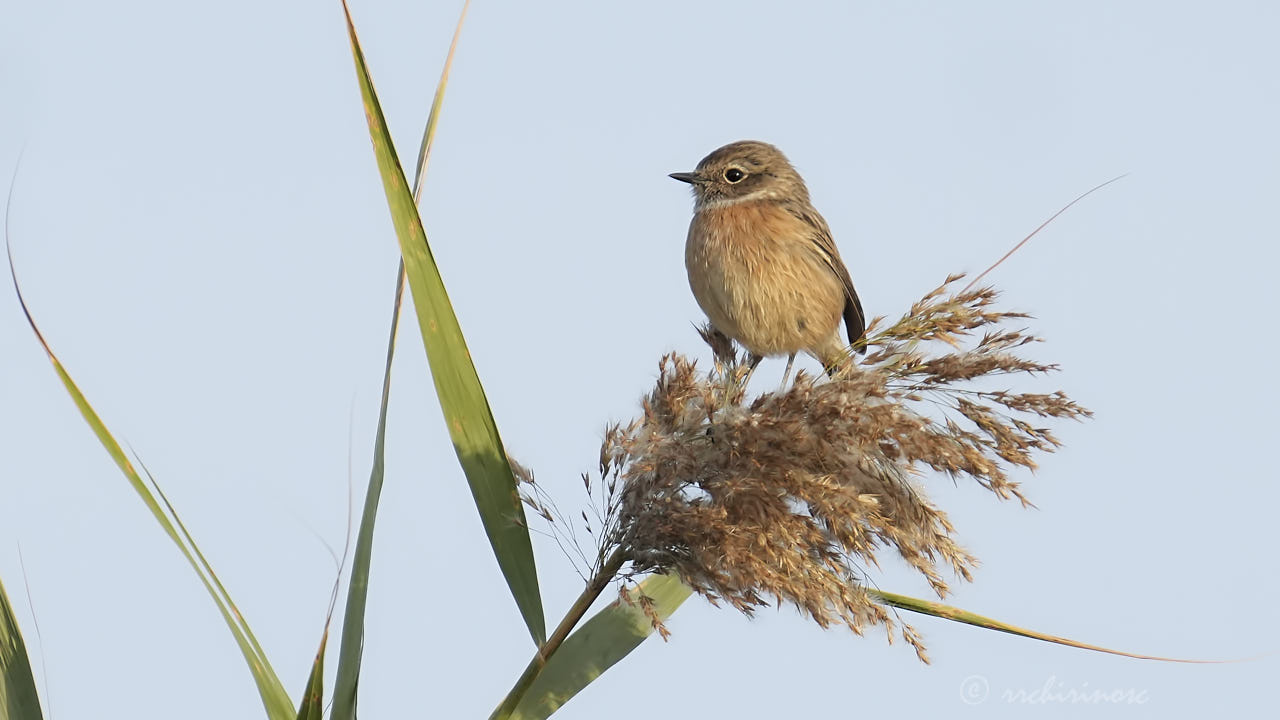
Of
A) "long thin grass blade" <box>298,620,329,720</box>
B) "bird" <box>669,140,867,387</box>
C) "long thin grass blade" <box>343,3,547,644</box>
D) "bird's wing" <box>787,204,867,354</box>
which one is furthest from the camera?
"bird's wing" <box>787,204,867,354</box>

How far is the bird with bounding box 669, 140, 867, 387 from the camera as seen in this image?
15.7 feet

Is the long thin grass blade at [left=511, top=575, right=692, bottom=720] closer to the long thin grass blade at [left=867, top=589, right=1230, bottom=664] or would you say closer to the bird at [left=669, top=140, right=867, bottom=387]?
the long thin grass blade at [left=867, top=589, right=1230, bottom=664]

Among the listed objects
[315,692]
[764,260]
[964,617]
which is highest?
[764,260]

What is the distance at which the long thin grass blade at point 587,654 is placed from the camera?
2629mm

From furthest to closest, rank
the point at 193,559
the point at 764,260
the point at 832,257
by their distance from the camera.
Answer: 1. the point at 832,257
2. the point at 764,260
3. the point at 193,559

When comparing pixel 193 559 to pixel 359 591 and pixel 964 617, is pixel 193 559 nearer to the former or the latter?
pixel 359 591

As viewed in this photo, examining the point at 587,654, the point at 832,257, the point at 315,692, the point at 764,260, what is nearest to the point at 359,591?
the point at 315,692

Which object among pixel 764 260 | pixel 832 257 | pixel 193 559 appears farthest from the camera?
pixel 832 257

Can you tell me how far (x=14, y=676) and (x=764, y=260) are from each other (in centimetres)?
315

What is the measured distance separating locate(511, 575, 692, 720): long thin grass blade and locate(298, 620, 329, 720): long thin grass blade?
43 cm

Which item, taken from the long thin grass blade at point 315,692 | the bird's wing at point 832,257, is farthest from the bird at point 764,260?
the long thin grass blade at point 315,692

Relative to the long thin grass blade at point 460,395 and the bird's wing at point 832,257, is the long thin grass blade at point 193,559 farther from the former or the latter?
the bird's wing at point 832,257

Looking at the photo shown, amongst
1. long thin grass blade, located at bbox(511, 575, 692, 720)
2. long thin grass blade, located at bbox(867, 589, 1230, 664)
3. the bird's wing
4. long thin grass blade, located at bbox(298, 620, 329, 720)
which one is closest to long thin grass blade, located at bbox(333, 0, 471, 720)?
long thin grass blade, located at bbox(298, 620, 329, 720)

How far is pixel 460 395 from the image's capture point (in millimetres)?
2654
